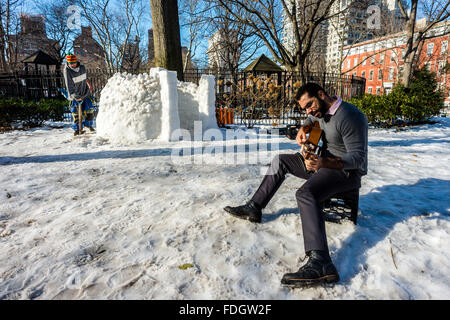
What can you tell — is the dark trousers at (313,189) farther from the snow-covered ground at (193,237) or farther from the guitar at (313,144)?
the snow-covered ground at (193,237)

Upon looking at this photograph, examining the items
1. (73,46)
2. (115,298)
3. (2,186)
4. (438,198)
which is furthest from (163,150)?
(73,46)

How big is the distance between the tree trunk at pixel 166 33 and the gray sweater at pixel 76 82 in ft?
7.48

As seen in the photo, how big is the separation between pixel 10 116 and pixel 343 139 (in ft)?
38.6

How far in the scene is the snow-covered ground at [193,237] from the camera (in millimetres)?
1825

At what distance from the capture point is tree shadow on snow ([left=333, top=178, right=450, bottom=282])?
2.13 m

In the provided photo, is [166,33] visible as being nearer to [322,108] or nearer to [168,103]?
[168,103]

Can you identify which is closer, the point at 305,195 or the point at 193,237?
the point at 305,195

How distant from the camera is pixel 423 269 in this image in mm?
1989

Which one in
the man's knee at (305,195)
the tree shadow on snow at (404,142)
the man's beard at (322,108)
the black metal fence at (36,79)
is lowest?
the tree shadow on snow at (404,142)

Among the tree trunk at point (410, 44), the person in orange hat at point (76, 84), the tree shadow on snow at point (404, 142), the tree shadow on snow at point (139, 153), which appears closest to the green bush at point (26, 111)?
the person in orange hat at point (76, 84)

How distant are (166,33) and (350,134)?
7.67 meters

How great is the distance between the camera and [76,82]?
7.28m

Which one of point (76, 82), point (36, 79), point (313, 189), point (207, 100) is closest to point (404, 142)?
point (207, 100)
